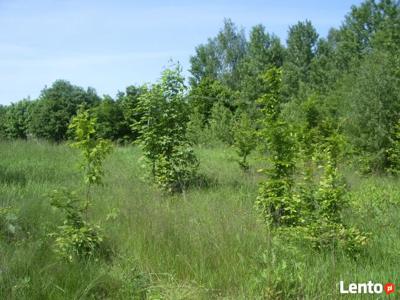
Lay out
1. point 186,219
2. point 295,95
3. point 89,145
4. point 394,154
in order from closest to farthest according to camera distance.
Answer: point 89,145
point 186,219
point 394,154
point 295,95

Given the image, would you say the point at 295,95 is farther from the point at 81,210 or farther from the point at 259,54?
the point at 81,210

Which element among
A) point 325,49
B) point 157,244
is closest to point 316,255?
point 157,244

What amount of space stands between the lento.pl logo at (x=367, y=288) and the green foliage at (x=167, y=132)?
461 centimetres

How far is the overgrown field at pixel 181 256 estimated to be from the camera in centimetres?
372

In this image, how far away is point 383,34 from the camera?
2577 cm

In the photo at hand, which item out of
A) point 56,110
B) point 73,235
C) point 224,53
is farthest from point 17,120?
point 73,235

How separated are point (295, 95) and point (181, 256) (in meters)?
30.5

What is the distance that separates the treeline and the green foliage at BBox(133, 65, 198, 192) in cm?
20

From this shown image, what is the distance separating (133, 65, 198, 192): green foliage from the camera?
8.15 metres

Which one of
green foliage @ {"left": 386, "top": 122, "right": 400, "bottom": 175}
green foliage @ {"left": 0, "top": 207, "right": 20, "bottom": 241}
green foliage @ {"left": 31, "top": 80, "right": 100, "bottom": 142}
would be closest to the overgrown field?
green foliage @ {"left": 0, "top": 207, "right": 20, "bottom": 241}

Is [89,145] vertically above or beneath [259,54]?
beneath

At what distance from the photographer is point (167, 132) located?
8.41 meters

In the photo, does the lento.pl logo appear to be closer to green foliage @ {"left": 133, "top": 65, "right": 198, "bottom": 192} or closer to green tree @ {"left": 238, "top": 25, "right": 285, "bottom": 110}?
green foliage @ {"left": 133, "top": 65, "right": 198, "bottom": 192}

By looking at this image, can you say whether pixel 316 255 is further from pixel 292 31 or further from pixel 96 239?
pixel 292 31
